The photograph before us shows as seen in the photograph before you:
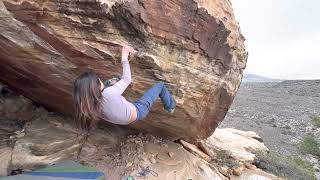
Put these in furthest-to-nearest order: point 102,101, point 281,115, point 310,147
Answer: point 281,115, point 310,147, point 102,101

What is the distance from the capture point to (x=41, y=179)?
7.19 meters

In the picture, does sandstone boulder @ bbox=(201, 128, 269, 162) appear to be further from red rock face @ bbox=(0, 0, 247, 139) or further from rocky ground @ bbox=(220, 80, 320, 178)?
rocky ground @ bbox=(220, 80, 320, 178)

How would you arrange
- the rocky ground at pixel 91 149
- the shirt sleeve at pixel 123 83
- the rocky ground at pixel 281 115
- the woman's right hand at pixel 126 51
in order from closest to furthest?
the shirt sleeve at pixel 123 83
the woman's right hand at pixel 126 51
the rocky ground at pixel 91 149
the rocky ground at pixel 281 115

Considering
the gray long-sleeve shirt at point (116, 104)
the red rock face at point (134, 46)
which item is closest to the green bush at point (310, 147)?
the red rock face at point (134, 46)

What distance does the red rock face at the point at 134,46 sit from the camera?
23.5 ft

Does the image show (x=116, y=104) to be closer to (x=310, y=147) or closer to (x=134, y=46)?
(x=134, y=46)

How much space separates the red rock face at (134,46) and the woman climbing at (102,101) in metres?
0.66

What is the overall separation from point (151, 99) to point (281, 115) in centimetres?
3210

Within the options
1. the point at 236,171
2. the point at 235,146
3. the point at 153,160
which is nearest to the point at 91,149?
the point at 153,160

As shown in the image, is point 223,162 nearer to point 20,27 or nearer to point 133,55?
point 133,55

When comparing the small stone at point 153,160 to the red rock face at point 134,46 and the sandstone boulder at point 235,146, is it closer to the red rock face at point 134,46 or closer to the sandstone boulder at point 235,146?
the red rock face at point 134,46

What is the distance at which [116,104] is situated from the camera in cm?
639

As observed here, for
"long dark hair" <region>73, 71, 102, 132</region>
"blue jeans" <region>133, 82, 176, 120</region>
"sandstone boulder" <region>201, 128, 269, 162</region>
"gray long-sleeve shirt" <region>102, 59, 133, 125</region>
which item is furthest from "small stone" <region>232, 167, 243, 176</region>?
"long dark hair" <region>73, 71, 102, 132</region>

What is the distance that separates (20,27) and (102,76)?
166 centimetres
